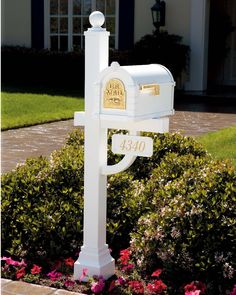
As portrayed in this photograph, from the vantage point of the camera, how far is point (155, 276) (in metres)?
3.94

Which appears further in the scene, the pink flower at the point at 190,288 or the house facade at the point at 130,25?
the house facade at the point at 130,25

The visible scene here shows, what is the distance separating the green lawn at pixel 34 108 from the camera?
1027cm

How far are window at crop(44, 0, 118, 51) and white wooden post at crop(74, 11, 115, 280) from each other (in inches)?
478

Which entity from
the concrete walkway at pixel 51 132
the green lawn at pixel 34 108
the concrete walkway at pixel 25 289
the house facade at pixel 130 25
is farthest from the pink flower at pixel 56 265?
the house facade at pixel 130 25

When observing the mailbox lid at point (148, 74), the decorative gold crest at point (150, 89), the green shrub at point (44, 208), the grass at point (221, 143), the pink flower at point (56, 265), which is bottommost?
the pink flower at point (56, 265)

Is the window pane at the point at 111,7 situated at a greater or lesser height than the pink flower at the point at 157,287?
greater

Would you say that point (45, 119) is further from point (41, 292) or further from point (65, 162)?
point (41, 292)

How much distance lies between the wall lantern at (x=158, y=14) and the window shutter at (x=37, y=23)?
308 cm

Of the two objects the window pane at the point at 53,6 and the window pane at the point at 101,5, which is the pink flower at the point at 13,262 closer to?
the window pane at the point at 101,5

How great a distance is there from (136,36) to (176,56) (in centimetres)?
153

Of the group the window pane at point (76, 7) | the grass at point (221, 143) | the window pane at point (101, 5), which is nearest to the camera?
the grass at point (221, 143)

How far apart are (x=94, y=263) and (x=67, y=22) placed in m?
12.8

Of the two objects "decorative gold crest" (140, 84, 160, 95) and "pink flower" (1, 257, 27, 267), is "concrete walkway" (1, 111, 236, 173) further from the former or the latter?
"decorative gold crest" (140, 84, 160, 95)

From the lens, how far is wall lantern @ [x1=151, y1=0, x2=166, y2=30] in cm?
1431
